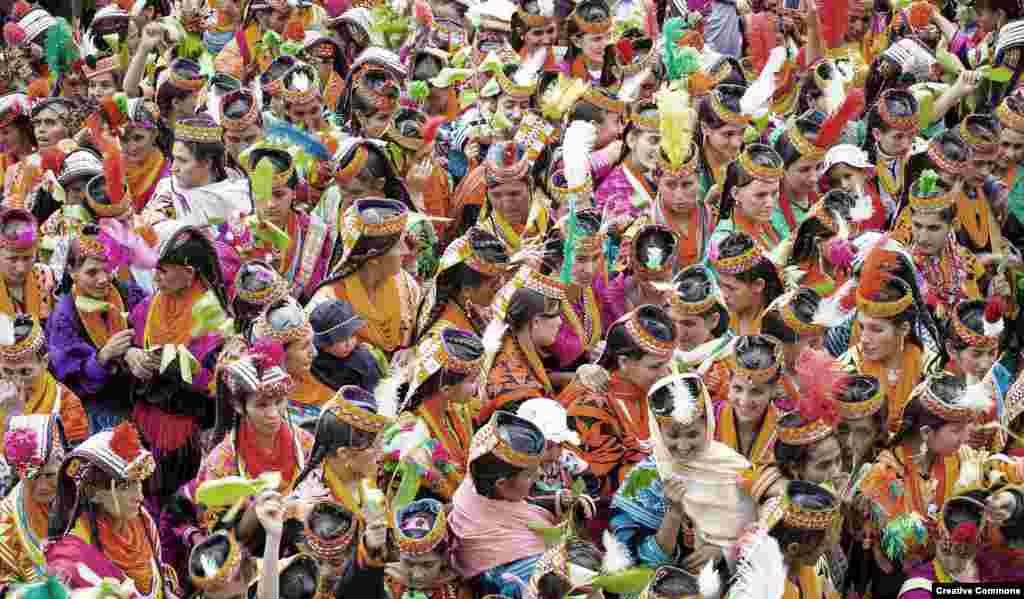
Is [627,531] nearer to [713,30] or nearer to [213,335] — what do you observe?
[213,335]

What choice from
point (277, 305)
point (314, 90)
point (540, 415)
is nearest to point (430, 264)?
point (314, 90)

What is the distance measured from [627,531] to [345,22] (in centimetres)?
684

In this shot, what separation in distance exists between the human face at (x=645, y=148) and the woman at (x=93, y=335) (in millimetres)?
3121

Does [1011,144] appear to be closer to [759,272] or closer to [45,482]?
[759,272]

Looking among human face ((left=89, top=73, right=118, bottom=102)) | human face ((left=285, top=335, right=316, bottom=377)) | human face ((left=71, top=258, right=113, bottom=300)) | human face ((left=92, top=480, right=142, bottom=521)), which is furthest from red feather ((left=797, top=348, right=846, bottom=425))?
human face ((left=89, top=73, right=118, bottom=102))

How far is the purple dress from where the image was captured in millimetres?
8852

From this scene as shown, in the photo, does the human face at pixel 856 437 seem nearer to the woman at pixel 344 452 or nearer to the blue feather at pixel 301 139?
the woman at pixel 344 452

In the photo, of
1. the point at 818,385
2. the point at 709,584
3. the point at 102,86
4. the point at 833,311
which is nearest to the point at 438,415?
the point at 818,385

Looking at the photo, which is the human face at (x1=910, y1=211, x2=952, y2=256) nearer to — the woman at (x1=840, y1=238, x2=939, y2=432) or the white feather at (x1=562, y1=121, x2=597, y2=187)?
the woman at (x1=840, y1=238, x2=939, y2=432)

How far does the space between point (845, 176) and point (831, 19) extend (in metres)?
2.43

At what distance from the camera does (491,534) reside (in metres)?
7.07

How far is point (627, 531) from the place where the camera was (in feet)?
24.1

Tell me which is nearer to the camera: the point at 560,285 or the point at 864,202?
the point at 560,285

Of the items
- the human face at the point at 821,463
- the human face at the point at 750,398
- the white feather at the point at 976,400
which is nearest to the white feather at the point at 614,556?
the human face at the point at 821,463
